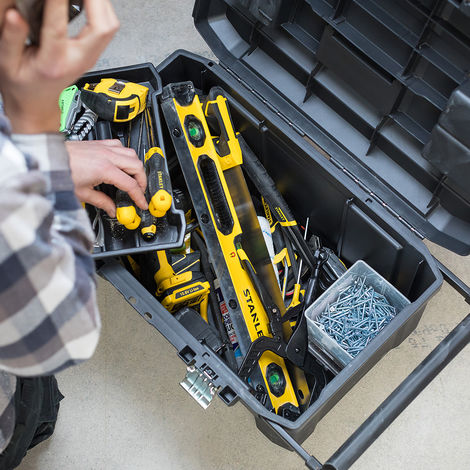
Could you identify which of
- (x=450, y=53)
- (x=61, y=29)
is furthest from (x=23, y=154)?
(x=450, y=53)

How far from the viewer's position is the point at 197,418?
139 centimetres

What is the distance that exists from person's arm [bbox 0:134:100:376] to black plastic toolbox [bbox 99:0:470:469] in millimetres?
510

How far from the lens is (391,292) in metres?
1.19

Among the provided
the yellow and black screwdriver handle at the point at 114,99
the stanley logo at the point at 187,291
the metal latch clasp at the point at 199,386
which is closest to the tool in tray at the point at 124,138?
the yellow and black screwdriver handle at the point at 114,99

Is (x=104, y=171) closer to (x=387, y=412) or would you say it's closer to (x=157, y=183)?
(x=157, y=183)

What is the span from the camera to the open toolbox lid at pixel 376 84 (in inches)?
38.5

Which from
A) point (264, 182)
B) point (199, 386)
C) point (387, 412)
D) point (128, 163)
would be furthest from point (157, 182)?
point (387, 412)

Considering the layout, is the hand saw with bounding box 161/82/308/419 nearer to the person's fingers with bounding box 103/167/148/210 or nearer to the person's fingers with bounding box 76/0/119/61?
the person's fingers with bounding box 103/167/148/210

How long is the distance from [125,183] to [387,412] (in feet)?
1.83

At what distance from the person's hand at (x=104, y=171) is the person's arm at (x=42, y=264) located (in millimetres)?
351

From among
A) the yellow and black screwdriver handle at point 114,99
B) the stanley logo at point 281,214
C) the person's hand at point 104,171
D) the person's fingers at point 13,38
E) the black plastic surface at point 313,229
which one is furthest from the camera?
the stanley logo at point 281,214

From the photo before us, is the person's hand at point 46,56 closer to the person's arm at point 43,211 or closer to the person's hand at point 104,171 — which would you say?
the person's arm at point 43,211

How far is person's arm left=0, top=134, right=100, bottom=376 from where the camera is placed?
1.65ft

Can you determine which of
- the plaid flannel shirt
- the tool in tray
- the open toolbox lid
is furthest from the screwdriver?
the plaid flannel shirt
